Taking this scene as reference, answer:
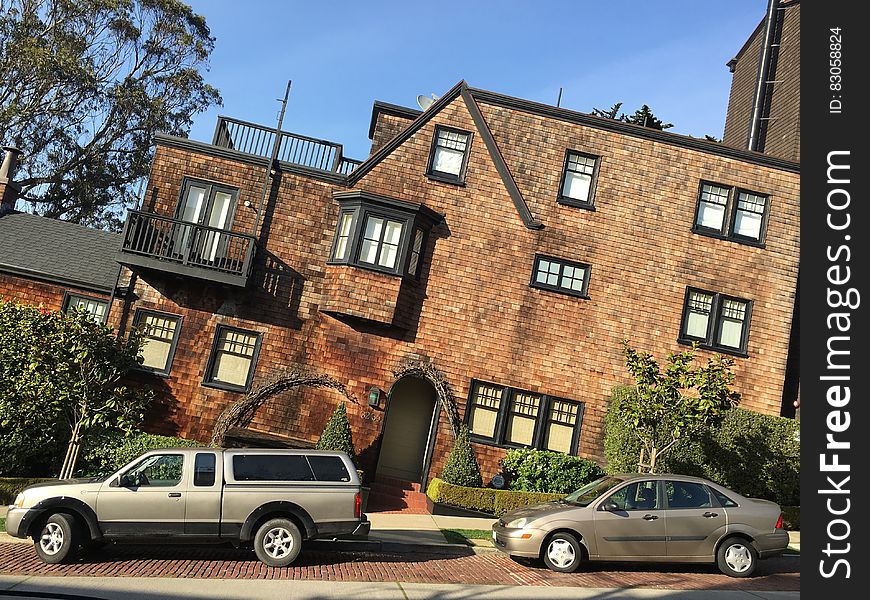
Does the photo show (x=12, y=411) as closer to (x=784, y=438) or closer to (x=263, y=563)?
(x=263, y=563)

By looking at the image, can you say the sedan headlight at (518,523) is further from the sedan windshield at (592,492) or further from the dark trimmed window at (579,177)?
the dark trimmed window at (579,177)

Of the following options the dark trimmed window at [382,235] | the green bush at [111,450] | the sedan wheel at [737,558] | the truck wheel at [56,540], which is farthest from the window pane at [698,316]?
the truck wheel at [56,540]

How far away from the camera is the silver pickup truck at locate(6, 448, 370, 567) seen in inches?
403

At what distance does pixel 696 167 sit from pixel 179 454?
15902mm

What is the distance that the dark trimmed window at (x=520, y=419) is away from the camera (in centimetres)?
1836

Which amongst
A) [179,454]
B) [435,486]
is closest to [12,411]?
[179,454]

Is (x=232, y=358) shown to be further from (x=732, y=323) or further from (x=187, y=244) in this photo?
(x=732, y=323)

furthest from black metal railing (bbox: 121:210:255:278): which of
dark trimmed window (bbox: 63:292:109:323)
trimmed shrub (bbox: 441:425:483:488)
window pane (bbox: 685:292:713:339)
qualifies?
window pane (bbox: 685:292:713:339)

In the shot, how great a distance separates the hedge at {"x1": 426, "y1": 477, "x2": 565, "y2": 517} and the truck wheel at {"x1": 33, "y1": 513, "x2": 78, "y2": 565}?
852cm

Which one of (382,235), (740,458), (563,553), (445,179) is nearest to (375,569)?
(563,553)

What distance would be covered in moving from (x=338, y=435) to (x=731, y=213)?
41.7 ft

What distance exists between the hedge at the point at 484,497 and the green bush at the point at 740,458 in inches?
106

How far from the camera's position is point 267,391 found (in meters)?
17.7

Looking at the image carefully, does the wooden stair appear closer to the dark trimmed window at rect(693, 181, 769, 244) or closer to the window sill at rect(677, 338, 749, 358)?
the window sill at rect(677, 338, 749, 358)
